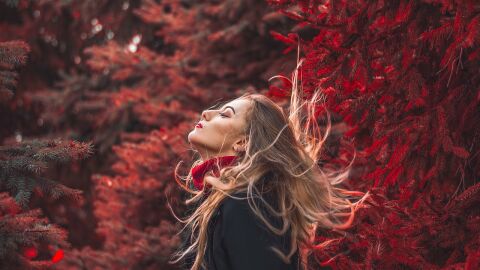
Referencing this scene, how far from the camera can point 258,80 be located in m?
7.67

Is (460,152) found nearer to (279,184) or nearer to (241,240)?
(279,184)

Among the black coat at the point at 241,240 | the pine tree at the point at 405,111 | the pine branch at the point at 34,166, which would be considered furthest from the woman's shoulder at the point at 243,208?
the pine branch at the point at 34,166

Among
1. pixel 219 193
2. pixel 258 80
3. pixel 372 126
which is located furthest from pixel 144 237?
pixel 219 193

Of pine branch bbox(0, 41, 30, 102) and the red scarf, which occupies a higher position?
pine branch bbox(0, 41, 30, 102)

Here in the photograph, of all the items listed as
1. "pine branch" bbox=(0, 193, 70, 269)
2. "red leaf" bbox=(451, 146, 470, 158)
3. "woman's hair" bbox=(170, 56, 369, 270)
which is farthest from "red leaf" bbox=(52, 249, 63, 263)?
"red leaf" bbox=(451, 146, 470, 158)

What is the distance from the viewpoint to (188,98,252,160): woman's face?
126 inches

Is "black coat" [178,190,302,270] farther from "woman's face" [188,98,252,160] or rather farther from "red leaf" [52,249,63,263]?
"red leaf" [52,249,63,263]

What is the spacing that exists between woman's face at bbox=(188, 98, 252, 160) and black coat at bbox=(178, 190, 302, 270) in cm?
36

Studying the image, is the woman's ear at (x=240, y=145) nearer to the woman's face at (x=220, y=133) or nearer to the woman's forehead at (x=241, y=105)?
the woman's face at (x=220, y=133)

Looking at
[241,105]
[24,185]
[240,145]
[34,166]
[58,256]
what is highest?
[241,105]

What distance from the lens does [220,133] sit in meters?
3.22

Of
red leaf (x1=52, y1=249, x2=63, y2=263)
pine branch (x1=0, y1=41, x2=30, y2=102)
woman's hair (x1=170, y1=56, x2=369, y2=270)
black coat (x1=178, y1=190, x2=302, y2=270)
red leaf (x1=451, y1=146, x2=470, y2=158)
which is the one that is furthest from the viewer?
red leaf (x1=52, y1=249, x2=63, y2=263)

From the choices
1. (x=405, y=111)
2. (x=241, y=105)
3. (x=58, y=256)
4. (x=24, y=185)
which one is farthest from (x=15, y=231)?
(x=58, y=256)

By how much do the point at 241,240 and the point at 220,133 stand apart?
64 cm
